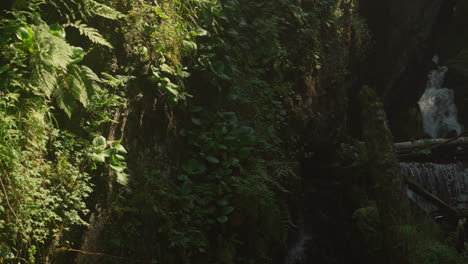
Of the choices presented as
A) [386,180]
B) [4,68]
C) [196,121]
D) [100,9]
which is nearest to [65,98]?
[4,68]

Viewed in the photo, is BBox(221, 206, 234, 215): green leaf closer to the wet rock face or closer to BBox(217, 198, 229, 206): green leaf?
BBox(217, 198, 229, 206): green leaf

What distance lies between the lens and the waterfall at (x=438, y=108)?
52.7 feet

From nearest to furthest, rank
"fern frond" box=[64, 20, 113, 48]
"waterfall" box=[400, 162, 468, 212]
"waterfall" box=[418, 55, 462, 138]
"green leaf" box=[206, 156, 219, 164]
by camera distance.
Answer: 1. "fern frond" box=[64, 20, 113, 48]
2. "green leaf" box=[206, 156, 219, 164]
3. "waterfall" box=[400, 162, 468, 212]
4. "waterfall" box=[418, 55, 462, 138]

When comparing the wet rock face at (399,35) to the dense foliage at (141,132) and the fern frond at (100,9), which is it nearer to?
the dense foliage at (141,132)

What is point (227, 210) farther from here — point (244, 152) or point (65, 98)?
point (65, 98)

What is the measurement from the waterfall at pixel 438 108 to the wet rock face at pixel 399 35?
3.18m

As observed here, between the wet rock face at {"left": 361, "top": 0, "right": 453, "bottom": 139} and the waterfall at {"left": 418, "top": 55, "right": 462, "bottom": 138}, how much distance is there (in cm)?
→ 318

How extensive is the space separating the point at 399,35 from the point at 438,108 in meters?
4.83

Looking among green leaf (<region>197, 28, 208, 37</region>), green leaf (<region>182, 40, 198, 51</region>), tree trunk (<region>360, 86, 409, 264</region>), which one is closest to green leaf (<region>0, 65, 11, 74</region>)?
green leaf (<region>182, 40, 198, 51</region>)

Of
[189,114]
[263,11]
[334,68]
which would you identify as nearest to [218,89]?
[189,114]

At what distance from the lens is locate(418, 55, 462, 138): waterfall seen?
1608cm

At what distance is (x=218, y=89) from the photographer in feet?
15.9

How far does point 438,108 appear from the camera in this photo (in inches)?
652

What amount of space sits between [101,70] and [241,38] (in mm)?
2748
